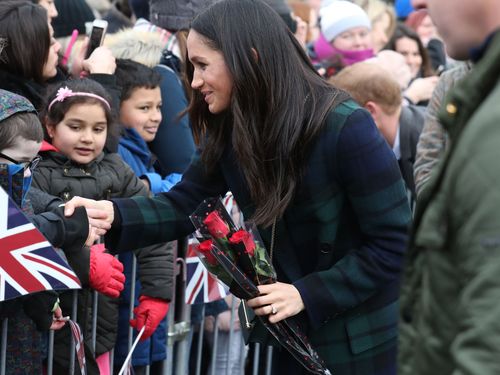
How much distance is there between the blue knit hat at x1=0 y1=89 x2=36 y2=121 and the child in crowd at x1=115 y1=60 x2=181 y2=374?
107 centimetres

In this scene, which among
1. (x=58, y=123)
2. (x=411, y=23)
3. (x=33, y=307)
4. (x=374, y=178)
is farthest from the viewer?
(x=411, y=23)

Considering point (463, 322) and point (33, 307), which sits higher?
point (463, 322)

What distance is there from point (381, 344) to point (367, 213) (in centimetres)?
48

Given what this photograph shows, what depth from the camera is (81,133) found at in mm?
4387

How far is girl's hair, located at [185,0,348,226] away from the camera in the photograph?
3.32 m

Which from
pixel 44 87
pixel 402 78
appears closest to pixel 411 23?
pixel 402 78

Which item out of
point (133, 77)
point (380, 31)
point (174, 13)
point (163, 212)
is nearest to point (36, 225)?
point (163, 212)

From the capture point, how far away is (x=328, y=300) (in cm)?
333

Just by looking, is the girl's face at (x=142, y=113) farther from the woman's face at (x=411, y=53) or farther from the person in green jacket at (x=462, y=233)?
the woman's face at (x=411, y=53)

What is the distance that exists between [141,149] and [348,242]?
192cm

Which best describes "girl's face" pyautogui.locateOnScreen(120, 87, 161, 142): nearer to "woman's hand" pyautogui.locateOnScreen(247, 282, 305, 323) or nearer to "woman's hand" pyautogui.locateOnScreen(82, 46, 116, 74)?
"woman's hand" pyautogui.locateOnScreen(82, 46, 116, 74)

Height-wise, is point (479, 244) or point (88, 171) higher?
point (479, 244)

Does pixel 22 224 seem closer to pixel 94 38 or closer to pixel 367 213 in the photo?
pixel 367 213

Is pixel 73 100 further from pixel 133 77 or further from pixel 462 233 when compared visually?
pixel 462 233
